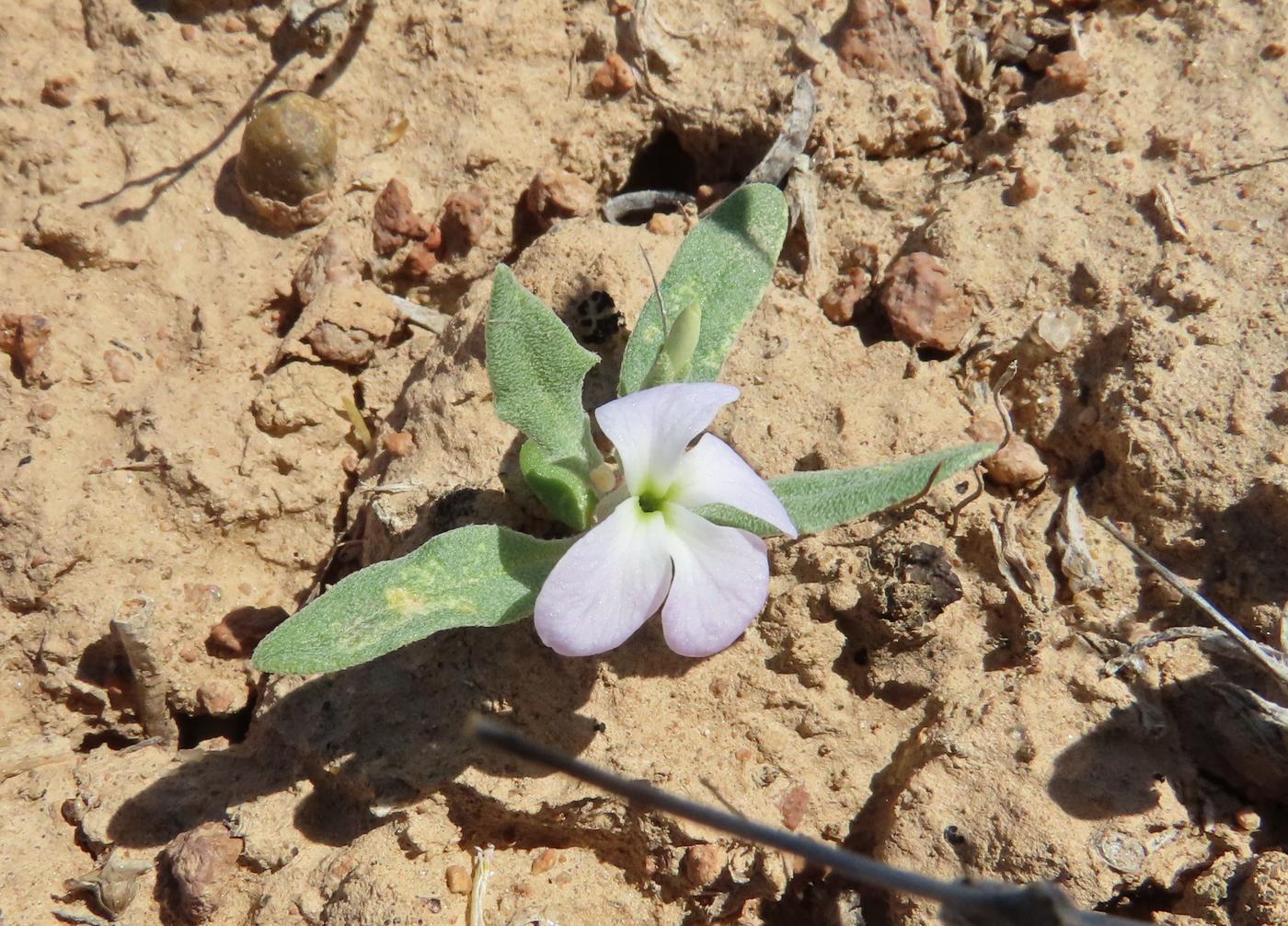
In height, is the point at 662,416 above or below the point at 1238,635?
above

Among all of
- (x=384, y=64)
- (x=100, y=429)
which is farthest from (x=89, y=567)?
(x=384, y=64)

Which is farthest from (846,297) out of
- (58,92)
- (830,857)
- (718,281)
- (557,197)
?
(58,92)

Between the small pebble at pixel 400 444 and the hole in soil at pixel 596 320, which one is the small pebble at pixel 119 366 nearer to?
the small pebble at pixel 400 444

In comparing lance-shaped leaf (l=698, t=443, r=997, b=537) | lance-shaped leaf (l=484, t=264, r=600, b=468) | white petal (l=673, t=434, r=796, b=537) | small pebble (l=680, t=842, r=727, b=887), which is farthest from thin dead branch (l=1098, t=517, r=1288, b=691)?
lance-shaped leaf (l=484, t=264, r=600, b=468)

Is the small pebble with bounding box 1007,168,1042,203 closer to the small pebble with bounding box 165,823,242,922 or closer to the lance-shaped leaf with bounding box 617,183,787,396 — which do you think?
the lance-shaped leaf with bounding box 617,183,787,396

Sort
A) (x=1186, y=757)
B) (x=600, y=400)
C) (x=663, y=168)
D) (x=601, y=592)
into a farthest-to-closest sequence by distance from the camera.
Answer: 1. (x=663, y=168)
2. (x=600, y=400)
3. (x=1186, y=757)
4. (x=601, y=592)

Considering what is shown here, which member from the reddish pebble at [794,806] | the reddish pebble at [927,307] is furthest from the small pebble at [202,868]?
the reddish pebble at [927,307]

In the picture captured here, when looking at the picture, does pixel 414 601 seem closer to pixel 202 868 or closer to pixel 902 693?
pixel 202 868
